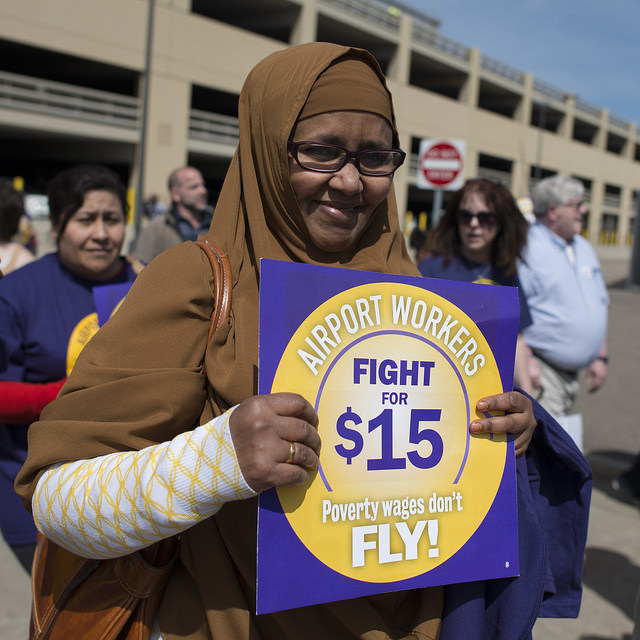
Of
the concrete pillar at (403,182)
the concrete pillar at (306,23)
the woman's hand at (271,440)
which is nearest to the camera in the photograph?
the woman's hand at (271,440)

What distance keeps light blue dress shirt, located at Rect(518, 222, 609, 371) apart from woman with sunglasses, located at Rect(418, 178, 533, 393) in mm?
186

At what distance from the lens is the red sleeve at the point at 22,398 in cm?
230

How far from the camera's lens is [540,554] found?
1.43 m

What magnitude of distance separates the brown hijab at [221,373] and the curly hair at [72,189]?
1762mm

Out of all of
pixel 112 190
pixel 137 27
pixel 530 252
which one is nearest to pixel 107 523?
pixel 112 190

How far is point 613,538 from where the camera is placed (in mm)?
4504

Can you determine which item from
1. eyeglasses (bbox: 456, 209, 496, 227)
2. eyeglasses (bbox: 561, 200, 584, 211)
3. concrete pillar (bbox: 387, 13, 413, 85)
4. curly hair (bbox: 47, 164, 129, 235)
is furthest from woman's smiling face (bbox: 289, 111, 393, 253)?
concrete pillar (bbox: 387, 13, 413, 85)

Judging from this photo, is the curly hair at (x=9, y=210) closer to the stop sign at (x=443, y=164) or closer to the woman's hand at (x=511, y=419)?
the woman's hand at (x=511, y=419)

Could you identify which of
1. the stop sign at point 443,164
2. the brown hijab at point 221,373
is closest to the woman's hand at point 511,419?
the brown hijab at point 221,373

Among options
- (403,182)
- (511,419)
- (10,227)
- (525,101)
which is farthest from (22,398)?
(525,101)

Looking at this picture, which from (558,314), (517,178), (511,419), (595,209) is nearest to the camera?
(511,419)

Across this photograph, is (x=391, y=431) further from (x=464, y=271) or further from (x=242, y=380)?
(x=464, y=271)

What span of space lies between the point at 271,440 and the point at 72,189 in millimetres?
2289

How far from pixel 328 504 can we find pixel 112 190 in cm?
232
